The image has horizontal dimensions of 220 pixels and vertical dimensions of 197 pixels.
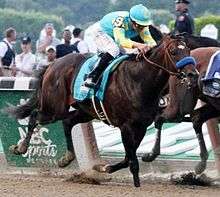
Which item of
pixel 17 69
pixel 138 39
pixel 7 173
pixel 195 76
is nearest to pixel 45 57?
pixel 17 69

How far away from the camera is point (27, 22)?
33875 mm

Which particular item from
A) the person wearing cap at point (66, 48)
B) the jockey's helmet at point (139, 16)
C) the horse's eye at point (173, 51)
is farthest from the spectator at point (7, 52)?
the horse's eye at point (173, 51)

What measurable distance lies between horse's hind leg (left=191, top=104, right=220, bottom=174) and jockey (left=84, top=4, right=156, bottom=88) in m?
1.23

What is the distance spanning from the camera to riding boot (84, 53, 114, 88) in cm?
889

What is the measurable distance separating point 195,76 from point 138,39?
47.9 inches

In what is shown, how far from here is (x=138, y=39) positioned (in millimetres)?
8992

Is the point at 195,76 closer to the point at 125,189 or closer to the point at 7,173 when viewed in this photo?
the point at 125,189

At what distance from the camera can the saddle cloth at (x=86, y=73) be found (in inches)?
346

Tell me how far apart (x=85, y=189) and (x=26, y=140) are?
1.43m

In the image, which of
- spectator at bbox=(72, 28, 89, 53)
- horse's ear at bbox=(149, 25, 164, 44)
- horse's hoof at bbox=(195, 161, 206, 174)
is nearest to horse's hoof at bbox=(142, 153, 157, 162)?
horse's hoof at bbox=(195, 161, 206, 174)

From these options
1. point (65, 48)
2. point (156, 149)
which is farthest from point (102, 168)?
point (65, 48)

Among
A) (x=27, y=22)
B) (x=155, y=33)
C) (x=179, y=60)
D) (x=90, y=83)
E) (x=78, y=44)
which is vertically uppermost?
(x=179, y=60)

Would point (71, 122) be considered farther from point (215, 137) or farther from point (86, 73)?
point (215, 137)

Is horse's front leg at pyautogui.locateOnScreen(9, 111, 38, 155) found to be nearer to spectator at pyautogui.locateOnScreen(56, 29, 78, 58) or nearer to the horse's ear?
the horse's ear
